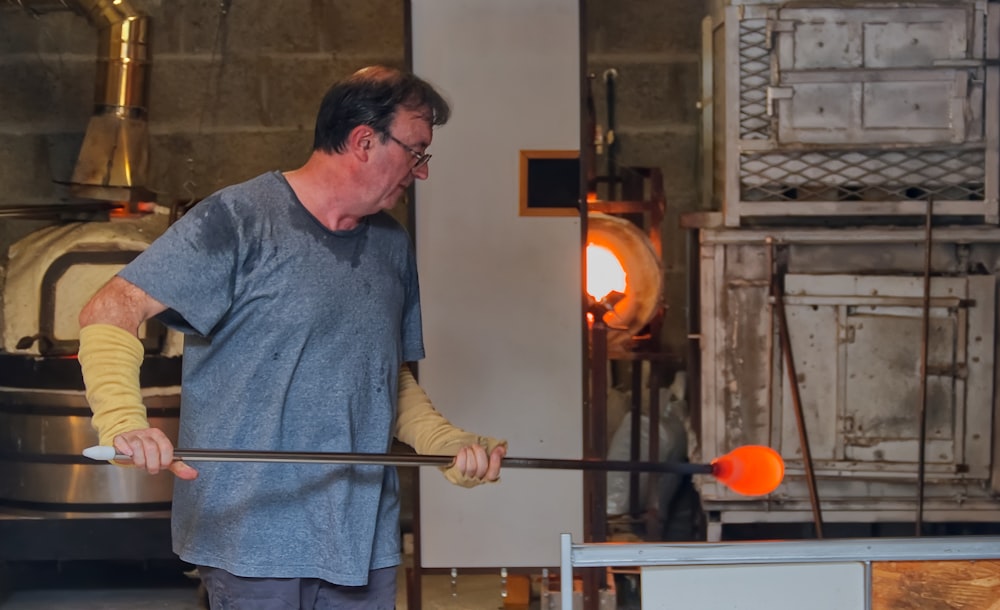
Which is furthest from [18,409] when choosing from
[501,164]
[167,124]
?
[501,164]

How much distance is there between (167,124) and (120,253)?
3.74 feet

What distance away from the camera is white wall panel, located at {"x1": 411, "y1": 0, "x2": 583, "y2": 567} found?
3.44 metres

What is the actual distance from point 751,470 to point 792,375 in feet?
5.18

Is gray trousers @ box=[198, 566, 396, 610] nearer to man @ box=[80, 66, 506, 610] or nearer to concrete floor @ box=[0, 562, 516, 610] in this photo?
man @ box=[80, 66, 506, 610]

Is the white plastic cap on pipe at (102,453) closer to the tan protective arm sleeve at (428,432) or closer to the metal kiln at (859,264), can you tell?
the tan protective arm sleeve at (428,432)

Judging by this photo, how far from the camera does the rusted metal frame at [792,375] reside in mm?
3729

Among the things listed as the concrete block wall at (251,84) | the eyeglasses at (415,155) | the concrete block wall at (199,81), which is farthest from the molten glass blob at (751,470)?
the concrete block wall at (199,81)

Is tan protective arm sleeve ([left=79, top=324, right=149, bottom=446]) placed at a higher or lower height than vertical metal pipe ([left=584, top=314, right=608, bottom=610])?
higher

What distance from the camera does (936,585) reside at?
1688mm

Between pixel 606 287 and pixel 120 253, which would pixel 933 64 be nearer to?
pixel 606 287

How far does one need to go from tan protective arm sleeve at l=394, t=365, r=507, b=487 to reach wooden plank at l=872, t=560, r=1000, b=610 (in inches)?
Answer: 32.1

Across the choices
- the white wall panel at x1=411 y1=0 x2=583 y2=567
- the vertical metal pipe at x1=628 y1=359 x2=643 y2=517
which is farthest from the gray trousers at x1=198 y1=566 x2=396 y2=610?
the vertical metal pipe at x1=628 y1=359 x2=643 y2=517

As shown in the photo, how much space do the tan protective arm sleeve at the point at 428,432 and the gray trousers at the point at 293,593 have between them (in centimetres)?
25

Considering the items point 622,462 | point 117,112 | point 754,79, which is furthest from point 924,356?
point 117,112
